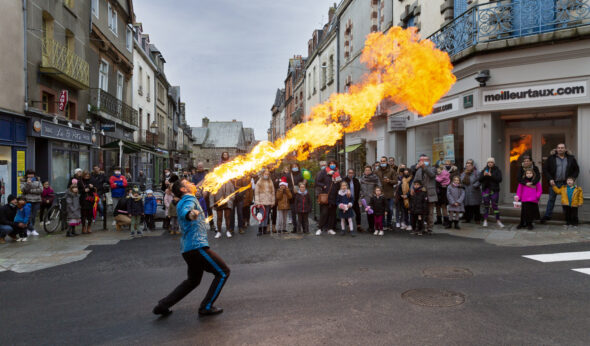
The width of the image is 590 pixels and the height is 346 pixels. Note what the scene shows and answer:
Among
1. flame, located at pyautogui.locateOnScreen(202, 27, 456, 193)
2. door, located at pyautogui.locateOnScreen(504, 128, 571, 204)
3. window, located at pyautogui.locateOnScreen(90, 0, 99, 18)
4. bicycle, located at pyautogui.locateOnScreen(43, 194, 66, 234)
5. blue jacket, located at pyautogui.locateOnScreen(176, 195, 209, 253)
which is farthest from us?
window, located at pyautogui.locateOnScreen(90, 0, 99, 18)

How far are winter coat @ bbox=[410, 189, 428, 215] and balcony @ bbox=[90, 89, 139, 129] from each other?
52.6 ft

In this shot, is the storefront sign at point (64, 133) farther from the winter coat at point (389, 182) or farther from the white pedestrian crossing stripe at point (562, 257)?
the white pedestrian crossing stripe at point (562, 257)

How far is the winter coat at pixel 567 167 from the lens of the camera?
9.55 m

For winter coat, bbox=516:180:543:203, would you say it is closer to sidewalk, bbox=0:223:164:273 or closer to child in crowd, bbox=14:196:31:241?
sidewalk, bbox=0:223:164:273

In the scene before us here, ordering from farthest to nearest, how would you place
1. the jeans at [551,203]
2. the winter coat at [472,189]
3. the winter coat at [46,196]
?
the winter coat at [46,196]
the winter coat at [472,189]
the jeans at [551,203]

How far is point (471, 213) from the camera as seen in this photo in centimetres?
1100

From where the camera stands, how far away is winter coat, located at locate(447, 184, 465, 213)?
10.1 metres

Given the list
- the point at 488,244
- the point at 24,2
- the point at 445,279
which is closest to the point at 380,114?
the point at 488,244

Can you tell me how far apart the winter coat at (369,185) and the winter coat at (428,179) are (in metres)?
1.10

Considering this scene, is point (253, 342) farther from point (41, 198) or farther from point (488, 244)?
point (41, 198)

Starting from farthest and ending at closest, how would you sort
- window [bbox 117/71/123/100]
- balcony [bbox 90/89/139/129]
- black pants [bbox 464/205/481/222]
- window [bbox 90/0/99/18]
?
window [bbox 117/71/123/100] < window [bbox 90/0/99/18] < balcony [bbox 90/89/139/129] < black pants [bbox 464/205/481/222]

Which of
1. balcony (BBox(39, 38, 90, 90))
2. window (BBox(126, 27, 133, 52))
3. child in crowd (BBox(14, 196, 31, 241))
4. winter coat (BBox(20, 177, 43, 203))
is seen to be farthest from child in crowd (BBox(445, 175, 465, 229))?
window (BBox(126, 27, 133, 52))

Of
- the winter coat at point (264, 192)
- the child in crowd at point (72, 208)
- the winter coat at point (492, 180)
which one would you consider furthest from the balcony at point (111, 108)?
the winter coat at point (492, 180)

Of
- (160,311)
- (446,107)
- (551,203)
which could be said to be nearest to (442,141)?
(446,107)
